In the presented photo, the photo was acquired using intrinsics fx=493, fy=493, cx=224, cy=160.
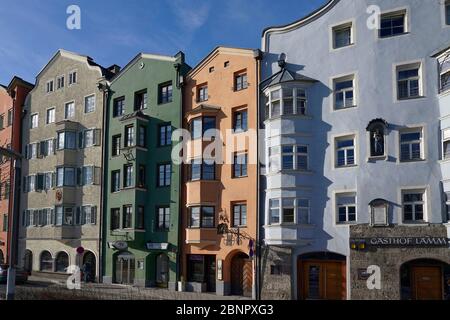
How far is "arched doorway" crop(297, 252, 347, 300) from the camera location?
2583 cm

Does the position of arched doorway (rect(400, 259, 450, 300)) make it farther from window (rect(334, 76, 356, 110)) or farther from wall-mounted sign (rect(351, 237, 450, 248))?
window (rect(334, 76, 356, 110))

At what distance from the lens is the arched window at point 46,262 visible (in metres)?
40.2

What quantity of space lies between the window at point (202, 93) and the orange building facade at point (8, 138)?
2061 centimetres

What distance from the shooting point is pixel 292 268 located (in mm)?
26953

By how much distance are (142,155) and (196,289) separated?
394 inches

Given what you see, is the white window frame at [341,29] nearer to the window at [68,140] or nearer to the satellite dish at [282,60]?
the satellite dish at [282,60]

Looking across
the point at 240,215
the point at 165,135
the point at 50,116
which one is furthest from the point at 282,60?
the point at 50,116

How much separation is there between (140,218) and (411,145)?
60.3ft

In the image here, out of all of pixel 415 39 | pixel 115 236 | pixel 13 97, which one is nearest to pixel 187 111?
pixel 115 236

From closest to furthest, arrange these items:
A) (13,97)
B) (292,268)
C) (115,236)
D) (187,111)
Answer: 1. (292,268)
2. (187,111)
3. (115,236)
4. (13,97)

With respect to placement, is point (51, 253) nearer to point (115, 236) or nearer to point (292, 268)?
point (115, 236)

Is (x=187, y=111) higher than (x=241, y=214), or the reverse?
(x=187, y=111)

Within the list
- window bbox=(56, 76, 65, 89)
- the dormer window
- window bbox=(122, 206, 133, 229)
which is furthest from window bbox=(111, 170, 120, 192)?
the dormer window
